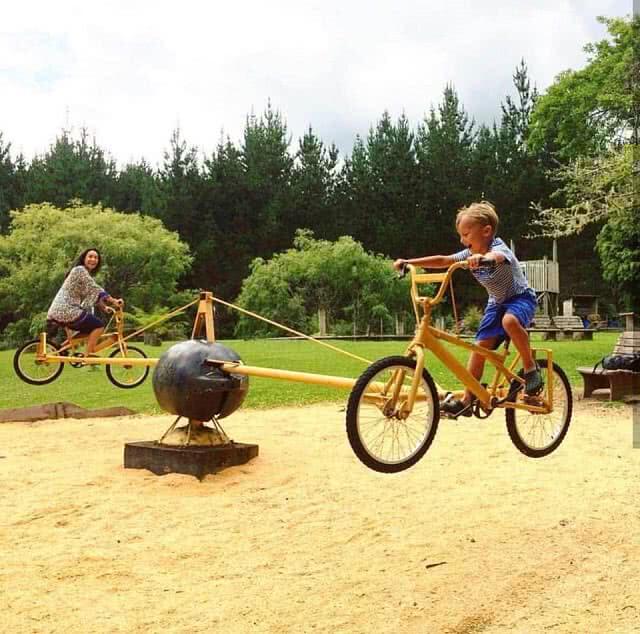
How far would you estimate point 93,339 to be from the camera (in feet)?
27.7

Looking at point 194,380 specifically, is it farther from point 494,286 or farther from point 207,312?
point 494,286

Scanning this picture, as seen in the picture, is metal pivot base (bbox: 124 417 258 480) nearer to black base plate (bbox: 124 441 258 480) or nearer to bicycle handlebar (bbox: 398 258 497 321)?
black base plate (bbox: 124 441 258 480)

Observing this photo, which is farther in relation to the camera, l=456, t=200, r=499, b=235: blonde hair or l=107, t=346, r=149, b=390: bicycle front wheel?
l=107, t=346, r=149, b=390: bicycle front wheel

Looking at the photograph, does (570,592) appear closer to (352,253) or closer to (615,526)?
(615,526)

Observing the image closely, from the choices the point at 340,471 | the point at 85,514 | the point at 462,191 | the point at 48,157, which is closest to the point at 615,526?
the point at 340,471

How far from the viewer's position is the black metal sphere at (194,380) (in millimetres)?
8484

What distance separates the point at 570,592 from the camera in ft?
21.6

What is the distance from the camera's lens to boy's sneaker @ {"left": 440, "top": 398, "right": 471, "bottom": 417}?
4625mm

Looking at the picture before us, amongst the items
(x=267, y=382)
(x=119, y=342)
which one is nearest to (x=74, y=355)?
(x=119, y=342)

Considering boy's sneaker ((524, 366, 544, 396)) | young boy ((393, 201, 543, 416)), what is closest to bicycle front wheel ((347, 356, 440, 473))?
young boy ((393, 201, 543, 416))

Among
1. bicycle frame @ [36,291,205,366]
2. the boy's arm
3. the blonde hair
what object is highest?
the blonde hair

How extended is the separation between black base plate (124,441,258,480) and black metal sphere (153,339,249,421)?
826 mm

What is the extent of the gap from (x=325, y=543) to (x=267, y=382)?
1011 cm

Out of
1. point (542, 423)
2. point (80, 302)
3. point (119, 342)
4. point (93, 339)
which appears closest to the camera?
point (542, 423)
